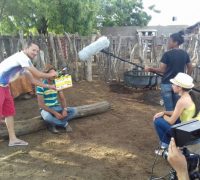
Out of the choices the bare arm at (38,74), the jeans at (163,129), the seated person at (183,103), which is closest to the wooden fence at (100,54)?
the bare arm at (38,74)

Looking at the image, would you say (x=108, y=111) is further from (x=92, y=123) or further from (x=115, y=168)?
(x=115, y=168)

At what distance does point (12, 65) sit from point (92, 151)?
1829mm

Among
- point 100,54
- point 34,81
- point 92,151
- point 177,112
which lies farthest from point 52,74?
point 100,54

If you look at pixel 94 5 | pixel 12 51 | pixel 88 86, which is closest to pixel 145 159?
pixel 88 86

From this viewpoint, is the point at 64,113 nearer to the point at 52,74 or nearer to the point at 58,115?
the point at 58,115

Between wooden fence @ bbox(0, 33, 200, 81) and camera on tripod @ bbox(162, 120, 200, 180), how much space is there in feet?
23.8

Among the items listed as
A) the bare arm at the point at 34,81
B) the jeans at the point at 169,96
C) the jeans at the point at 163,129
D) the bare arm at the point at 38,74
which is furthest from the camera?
the jeans at the point at 169,96

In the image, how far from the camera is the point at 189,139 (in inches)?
115

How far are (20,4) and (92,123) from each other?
783cm

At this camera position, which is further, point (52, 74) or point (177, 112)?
point (52, 74)

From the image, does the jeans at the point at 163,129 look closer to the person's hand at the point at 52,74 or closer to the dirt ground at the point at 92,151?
the dirt ground at the point at 92,151

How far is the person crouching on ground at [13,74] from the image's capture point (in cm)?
502

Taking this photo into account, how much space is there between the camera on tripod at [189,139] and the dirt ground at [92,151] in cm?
129

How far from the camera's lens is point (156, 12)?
126 ft
